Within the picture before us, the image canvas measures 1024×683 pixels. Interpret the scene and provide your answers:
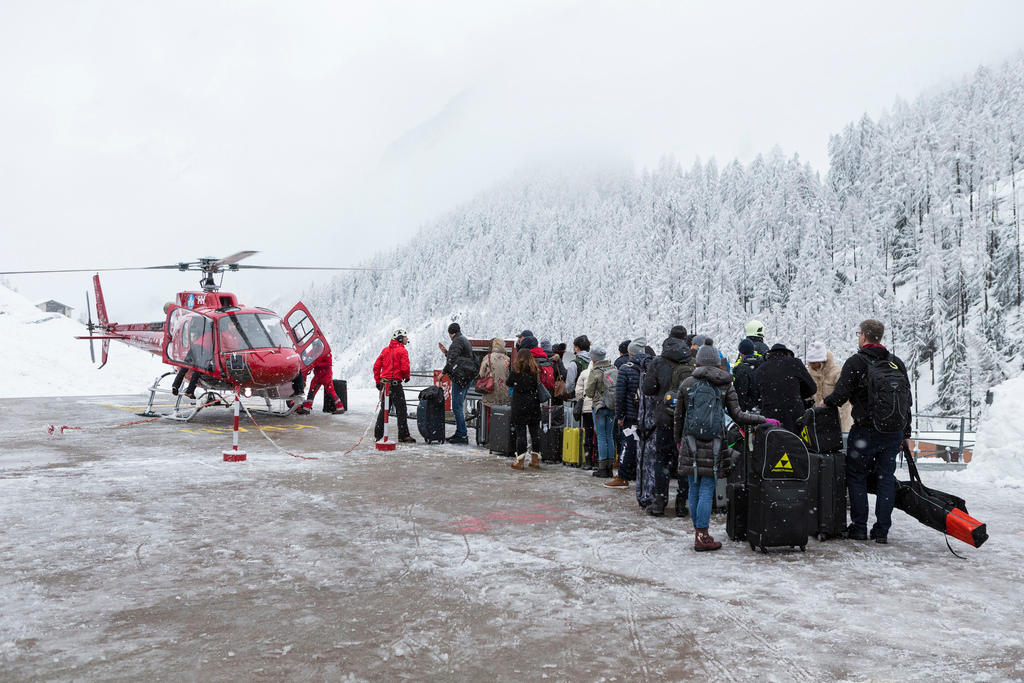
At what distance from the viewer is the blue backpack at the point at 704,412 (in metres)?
5.87

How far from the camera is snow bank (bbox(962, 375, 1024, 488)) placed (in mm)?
8703

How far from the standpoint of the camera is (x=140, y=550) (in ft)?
18.0

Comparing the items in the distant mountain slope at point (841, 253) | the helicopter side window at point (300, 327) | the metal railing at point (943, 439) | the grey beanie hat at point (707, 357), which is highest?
the distant mountain slope at point (841, 253)

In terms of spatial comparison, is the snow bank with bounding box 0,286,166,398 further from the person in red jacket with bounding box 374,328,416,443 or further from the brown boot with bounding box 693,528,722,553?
the brown boot with bounding box 693,528,722,553

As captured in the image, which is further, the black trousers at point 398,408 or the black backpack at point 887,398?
the black trousers at point 398,408

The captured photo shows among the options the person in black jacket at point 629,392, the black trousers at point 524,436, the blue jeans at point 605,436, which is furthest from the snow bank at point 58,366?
the person in black jacket at point 629,392

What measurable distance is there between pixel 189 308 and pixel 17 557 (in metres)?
11.9

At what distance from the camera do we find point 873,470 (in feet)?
20.1

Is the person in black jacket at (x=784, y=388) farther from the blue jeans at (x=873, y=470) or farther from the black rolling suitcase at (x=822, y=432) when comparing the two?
the blue jeans at (x=873, y=470)

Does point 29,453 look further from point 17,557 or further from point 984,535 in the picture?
point 984,535

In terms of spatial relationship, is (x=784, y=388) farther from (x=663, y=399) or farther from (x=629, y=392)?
(x=629, y=392)

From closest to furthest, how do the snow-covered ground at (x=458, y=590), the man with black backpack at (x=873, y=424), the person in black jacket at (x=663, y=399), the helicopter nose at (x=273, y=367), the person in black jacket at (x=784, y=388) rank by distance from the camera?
the snow-covered ground at (x=458, y=590), the man with black backpack at (x=873, y=424), the person in black jacket at (x=784, y=388), the person in black jacket at (x=663, y=399), the helicopter nose at (x=273, y=367)

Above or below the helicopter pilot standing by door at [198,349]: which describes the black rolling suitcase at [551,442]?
below

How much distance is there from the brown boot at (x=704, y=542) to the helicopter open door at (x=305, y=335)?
12.6 metres
